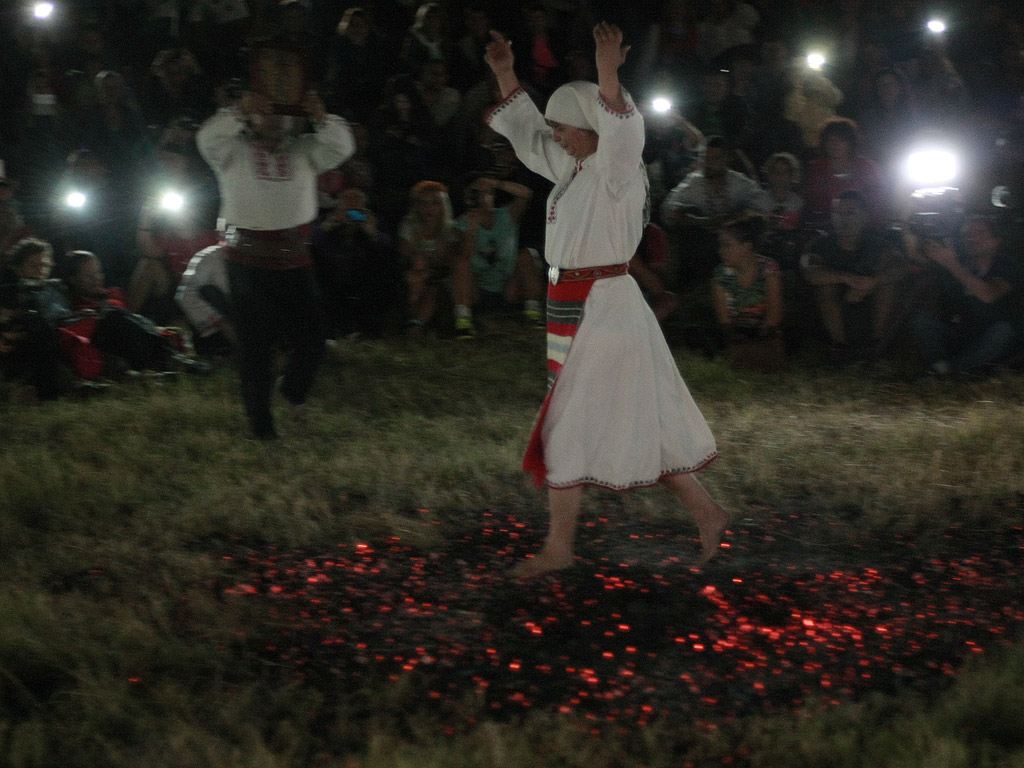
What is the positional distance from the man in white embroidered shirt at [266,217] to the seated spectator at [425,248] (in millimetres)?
2744

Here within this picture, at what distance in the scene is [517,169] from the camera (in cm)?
973

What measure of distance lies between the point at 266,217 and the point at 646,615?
2.92 m

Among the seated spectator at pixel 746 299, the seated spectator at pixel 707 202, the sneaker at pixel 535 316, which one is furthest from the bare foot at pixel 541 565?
the seated spectator at pixel 707 202

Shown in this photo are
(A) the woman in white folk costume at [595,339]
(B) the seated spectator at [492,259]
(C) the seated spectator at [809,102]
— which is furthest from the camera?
(C) the seated spectator at [809,102]

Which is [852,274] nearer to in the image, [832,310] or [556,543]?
[832,310]

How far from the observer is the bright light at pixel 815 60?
1029 centimetres

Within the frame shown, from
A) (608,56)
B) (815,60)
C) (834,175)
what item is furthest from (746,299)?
(608,56)

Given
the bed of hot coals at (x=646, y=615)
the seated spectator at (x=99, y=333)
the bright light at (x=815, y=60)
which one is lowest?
the bed of hot coals at (x=646, y=615)

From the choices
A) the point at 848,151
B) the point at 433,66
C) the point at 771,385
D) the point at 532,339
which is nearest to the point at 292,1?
the point at 433,66

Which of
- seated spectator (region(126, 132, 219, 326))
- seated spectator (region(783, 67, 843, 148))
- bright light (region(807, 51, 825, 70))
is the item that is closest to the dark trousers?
seated spectator (region(126, 132, 219, 326))

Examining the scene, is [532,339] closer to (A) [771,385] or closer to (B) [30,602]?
(A) [771,385]

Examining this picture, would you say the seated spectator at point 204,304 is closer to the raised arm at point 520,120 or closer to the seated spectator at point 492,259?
the seated spectator at point 492,259

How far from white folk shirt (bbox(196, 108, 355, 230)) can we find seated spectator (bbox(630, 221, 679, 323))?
2.81 metres

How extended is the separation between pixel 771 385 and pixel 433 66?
412 cm
